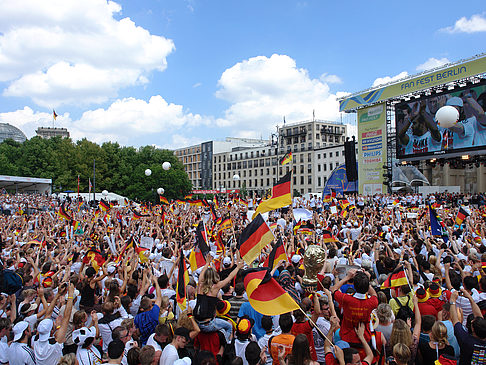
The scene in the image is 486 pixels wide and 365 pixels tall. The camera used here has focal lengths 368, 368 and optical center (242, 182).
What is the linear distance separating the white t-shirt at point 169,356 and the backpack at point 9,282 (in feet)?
12.8

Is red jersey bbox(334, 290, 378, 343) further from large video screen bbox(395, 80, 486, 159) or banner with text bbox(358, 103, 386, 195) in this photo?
banner with text bbox(358, 103, 386, 195)

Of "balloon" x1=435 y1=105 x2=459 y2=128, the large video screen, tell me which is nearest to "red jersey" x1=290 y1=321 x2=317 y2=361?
"balloon" x1=435 y1=105 x2=459 y2=128

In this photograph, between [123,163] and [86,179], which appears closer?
[86,179]

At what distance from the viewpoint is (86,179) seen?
2406 inches

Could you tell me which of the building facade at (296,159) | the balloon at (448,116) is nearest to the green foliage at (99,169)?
the building facade at (296,159)

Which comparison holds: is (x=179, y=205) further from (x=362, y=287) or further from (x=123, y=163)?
(x=123, y=163)

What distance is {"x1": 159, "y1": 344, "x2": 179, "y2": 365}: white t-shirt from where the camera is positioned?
12.2 feet

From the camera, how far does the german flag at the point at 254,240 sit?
5.77 meters

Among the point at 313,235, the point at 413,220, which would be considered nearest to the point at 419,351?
the point at 313,235

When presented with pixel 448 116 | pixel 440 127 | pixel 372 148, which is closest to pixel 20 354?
pixel 448 116

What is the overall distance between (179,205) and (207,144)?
86.1 meters

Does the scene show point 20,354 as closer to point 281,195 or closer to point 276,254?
point 276,254

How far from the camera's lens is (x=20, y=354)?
4.17m

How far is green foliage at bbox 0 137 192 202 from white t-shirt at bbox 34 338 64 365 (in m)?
55.4
